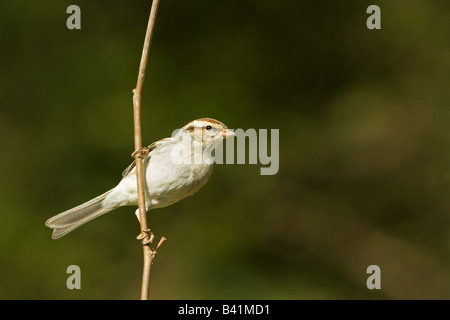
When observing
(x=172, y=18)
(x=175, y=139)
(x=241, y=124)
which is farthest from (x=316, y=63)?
(x=175, y=139)

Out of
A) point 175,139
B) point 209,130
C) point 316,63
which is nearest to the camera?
point 209,130

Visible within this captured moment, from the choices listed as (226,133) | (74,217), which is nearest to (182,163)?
(226,133)

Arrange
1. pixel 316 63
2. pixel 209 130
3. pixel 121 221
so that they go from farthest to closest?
pixel 316 63 < pixel 121 221 < pixel 209 130

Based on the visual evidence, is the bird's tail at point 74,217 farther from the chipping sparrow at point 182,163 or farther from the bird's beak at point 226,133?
the bird's beak at point 226,133

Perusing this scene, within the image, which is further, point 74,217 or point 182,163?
point 74,217

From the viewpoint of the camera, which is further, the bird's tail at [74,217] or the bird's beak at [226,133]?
the bird's tail at [74,217]

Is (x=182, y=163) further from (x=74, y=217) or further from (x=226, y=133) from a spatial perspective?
(x=74, y=217)

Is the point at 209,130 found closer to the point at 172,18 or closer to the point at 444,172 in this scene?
the point at 172,18

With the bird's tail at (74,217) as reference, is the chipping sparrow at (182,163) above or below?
above

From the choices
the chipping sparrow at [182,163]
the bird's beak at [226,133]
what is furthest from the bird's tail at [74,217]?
the bird's beak at [226,133]
